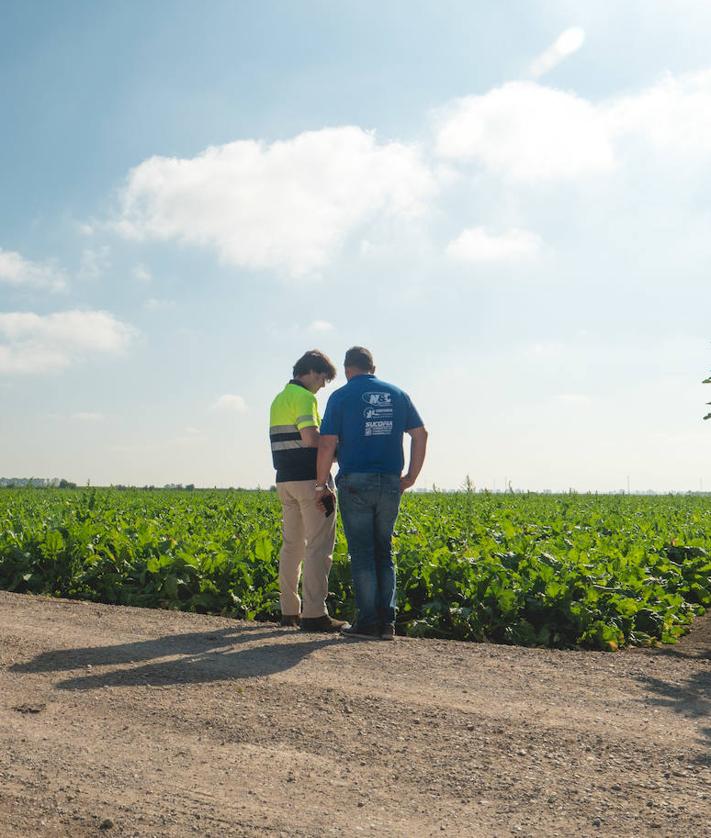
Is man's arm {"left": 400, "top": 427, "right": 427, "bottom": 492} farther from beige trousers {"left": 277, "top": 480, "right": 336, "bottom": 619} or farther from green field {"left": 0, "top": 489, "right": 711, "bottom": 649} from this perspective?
green field {"left": 0, "top": 489, "right": 711, "bottom": 649}

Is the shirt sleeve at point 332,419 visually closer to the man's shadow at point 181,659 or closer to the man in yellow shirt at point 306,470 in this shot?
the man in yellow shirt at point 306,470

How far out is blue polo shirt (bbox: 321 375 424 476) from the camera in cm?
742

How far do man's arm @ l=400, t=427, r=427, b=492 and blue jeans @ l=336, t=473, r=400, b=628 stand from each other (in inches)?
5.8

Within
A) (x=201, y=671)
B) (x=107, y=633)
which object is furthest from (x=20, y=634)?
(x=201, y=671)

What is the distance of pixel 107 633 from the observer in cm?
764

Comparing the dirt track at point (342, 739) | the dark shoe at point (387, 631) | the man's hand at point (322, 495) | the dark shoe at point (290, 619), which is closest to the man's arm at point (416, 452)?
the man's hand at point (322, 495)

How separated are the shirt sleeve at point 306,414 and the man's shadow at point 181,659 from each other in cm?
200

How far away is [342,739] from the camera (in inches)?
193

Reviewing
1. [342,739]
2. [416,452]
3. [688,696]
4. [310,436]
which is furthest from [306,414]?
[688,696]

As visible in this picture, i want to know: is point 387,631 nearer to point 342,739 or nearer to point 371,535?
point 371,535

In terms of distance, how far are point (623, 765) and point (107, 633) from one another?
194 inches

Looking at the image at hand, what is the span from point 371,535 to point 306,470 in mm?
924

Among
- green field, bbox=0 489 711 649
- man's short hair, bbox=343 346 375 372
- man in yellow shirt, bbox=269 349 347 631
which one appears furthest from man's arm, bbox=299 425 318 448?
green field, bbox=0 489 711 649

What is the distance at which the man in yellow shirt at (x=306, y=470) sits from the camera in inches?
305
